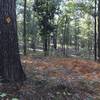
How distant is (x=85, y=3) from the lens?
69.3 ft

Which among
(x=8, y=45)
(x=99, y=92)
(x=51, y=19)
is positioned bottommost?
(x=99, y=92)

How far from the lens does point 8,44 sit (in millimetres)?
5059

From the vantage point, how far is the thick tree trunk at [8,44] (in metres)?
5.05

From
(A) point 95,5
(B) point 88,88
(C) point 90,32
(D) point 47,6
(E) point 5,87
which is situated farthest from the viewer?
(C) point 90,32

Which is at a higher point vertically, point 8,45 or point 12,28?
point 12,28

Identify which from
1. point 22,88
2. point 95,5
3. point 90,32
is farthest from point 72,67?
point 90,32

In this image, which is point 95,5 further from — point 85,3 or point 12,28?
point 12,28

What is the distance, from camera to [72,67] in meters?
8.85

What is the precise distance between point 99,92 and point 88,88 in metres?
0.28

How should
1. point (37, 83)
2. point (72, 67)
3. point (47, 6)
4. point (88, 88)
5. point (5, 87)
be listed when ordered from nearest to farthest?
point (5, 87), point (37, 83), point (88, 88), point (72, 67), point (47, 6)

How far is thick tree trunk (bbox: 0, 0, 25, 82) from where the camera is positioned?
16.6ft

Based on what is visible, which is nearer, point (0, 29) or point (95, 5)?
point (0, 29)

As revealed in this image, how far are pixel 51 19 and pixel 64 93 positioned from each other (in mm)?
18418

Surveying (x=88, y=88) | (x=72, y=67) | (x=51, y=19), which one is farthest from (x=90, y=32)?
(x=88, y=88)
